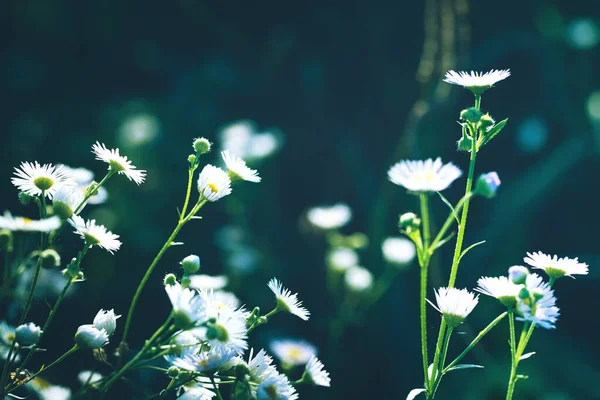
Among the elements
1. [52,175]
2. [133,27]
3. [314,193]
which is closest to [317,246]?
[314,193]

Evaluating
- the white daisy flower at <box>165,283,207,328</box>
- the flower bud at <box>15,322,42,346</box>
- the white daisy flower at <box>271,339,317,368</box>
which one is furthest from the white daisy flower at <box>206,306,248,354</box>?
the white daisy flower at <box>271,339,317,368</box>

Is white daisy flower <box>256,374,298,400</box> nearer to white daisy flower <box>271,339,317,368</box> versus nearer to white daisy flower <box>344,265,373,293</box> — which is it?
white daisy flower <box>271,339,317,368</box>

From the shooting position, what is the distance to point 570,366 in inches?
60.8

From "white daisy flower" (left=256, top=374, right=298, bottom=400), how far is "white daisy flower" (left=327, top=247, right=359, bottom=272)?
801 mm

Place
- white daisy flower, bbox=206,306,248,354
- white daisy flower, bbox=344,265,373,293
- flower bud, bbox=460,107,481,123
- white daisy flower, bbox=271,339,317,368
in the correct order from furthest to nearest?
white daisy flower, bbox=344,265,373,293 → white daisy flower, bbox=271,339,317,368 → flower bud, bbox=460,107,481,123 → white daisy flower, bbox=206,306,248,354

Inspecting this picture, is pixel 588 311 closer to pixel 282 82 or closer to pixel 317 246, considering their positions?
pixel 317 246

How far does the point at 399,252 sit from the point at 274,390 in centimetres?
94

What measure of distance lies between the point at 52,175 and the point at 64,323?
70 cm

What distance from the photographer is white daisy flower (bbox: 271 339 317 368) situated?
1.02 metres

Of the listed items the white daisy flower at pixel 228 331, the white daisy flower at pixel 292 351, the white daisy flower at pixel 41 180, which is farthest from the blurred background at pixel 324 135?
the white daisy flower at pixel 228 331

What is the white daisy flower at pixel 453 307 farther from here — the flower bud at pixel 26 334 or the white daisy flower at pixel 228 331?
the flower bud at pixel 26 334

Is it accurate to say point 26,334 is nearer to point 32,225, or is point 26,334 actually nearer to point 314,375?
point 32,225

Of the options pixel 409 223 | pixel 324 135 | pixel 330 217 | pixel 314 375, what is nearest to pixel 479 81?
pixel 409 223

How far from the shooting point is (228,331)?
456mm
